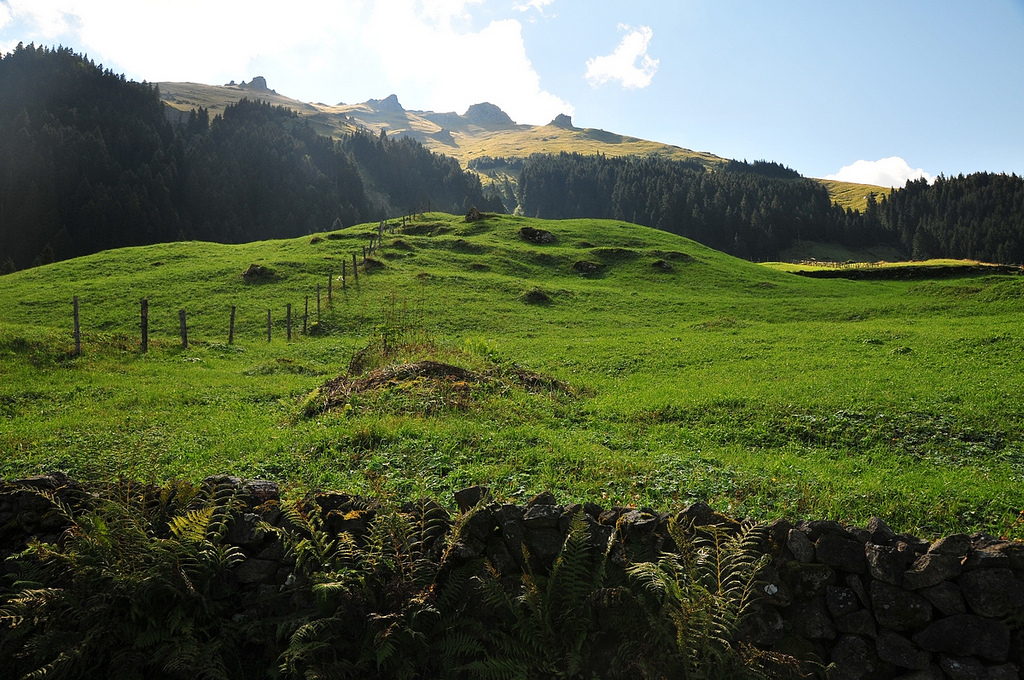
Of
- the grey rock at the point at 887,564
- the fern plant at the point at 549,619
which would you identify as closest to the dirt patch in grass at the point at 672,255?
the grey rock at the point at 887,564

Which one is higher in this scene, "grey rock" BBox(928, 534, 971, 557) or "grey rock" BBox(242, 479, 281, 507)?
"grey rock" BBox(928, 534, 971, 557)

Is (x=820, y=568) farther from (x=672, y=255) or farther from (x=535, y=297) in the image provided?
(x=672, y=255)

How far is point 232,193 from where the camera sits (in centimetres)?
14925

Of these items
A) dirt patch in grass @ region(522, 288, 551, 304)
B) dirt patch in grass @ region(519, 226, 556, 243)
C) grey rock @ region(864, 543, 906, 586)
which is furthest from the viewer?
dirt patch in grass @ region(519, 226, 556, 243)

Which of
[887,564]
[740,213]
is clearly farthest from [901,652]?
[740,213]

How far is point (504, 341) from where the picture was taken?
1225 inches

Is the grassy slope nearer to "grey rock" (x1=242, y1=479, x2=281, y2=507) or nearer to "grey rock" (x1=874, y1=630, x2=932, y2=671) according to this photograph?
"grey rock" (x1=242, y1=479, x2=281, y2=507)

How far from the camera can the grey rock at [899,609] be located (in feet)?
18.0

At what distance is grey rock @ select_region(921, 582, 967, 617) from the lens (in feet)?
17.7

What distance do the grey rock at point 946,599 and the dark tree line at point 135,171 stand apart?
145 meters

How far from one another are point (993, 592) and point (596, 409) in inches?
399

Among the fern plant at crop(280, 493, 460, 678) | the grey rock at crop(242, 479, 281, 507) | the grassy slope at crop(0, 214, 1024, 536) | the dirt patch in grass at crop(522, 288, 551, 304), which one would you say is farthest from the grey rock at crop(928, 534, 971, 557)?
the dirt patch in grass at crop(522, 288, 551, 304)

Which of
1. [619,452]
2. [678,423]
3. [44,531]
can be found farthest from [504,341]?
[44,531]

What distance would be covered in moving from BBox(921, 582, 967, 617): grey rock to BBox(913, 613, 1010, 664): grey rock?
63 millimetres
